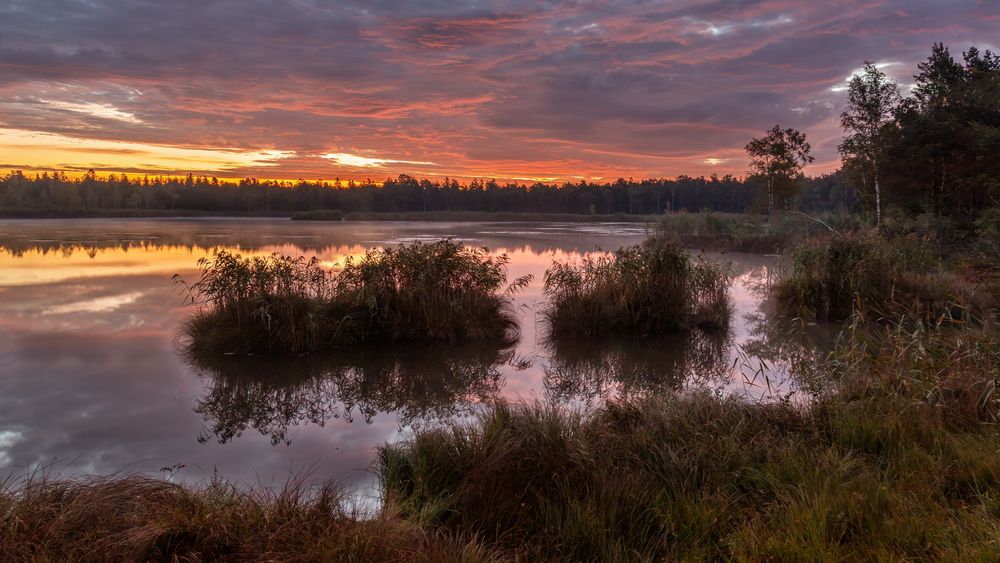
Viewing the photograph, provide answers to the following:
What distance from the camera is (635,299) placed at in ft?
36.6

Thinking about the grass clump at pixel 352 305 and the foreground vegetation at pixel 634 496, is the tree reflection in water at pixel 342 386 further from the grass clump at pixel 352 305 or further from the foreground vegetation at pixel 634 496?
the foreground vegetation at pixel 634 496

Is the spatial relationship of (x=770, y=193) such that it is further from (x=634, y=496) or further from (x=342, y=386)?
(x=634, y=496)

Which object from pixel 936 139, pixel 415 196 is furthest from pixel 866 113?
pixel 415 196

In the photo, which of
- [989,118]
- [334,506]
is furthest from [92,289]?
[989,118]

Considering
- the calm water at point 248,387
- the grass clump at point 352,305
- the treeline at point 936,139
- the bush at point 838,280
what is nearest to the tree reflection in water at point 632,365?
the calm water at point 248,387

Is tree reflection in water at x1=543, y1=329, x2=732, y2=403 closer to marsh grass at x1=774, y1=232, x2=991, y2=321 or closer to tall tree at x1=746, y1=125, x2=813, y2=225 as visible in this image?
marsh grass at x1=774, y1=232, x2=991, y2=321

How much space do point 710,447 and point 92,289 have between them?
15.4 m

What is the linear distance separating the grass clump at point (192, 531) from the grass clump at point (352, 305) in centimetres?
574

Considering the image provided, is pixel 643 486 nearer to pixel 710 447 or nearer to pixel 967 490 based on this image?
pixel 710 447

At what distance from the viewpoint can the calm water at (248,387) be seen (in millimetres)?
5648

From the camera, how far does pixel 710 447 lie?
15.0 feet

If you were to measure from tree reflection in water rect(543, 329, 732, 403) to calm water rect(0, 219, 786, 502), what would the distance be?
0.11ft

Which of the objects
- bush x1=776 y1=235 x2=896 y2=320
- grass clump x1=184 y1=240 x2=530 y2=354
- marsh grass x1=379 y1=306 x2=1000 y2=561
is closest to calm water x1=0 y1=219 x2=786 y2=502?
grass clump x1=184 y1=240 x2=530 y2=354

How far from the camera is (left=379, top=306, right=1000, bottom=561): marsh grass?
3.27m
